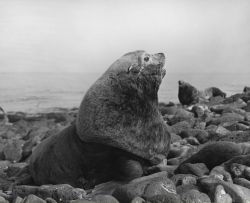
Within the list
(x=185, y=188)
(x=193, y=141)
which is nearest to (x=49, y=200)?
(x=185, y=188)

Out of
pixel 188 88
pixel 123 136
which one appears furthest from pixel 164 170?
pixel 188 88

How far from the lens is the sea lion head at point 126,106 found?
18.3 feet

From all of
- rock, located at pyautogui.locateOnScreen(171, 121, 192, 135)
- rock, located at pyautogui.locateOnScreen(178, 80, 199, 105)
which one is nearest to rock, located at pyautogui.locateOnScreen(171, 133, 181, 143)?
rock, located at pyautogui.locateOnScreen(171, 121, 192, 135)

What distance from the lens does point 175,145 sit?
7.43 metres

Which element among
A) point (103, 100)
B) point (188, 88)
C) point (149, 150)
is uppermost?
point (103, 100)

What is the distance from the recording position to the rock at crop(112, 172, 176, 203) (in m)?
4.84

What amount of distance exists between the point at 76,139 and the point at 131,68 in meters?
1.00

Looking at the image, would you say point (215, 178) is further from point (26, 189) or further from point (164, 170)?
point (26, 189)

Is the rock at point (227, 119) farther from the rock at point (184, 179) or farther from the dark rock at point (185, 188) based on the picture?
the dark rock at point (185, 188)

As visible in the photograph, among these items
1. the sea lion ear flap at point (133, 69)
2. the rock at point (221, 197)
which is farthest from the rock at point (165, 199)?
the sea lion ear flap at point (133, 69)

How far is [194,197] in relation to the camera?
465cm

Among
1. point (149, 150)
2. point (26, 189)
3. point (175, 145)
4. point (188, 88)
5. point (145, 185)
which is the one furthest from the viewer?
point (188, 88)

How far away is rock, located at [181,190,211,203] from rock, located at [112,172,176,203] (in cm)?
18

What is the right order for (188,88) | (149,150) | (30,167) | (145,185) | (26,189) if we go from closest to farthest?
1. (145,185)
2. (26,189)
3. (149,150)
4. (30,167)
5. (188,88)
